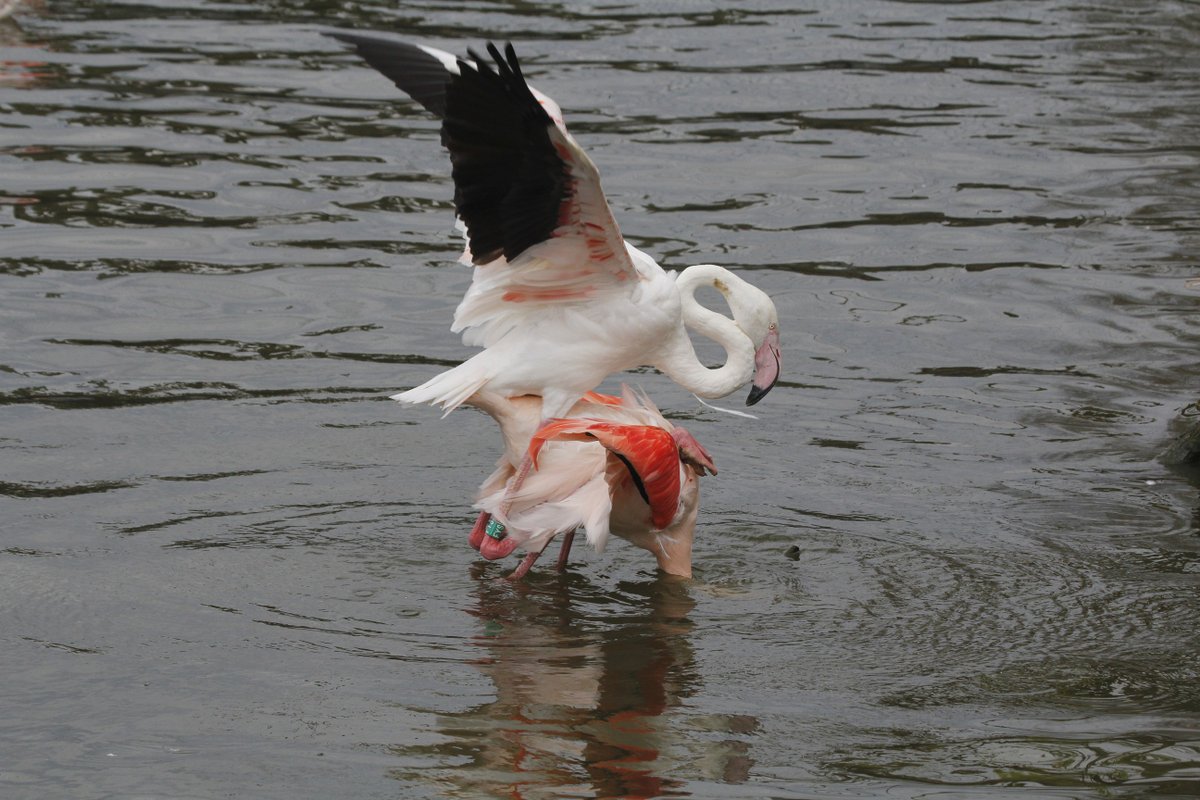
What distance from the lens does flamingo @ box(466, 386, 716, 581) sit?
21.4ft

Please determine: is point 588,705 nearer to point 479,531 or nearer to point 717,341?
point 479,531

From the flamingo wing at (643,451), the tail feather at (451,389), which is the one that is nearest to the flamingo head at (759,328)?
the flamingo wing at (643,451)

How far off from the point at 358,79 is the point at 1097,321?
294 inches

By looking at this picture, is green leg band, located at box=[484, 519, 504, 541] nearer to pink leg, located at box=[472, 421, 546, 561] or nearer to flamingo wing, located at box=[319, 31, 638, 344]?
pink leg, located at box=[472, 421, 546, 561]

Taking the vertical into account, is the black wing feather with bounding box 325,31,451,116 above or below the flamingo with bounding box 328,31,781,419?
above

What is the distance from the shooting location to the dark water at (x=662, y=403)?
206 inches

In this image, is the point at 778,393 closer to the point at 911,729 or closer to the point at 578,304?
the point at 578,304

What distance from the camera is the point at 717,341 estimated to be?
274 inches

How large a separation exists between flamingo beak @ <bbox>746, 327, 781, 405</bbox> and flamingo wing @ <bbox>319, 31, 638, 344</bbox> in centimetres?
66

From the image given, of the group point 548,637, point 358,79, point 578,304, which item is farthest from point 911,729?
point 358,79

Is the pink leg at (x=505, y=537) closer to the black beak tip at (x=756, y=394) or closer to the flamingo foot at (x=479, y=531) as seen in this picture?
the flamingo foot at (x=479, y=531)

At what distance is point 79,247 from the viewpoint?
34.9 feet

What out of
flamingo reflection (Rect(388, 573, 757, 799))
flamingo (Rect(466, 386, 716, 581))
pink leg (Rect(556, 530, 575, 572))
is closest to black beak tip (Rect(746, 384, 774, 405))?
flamingo (Rect(466, 386, 716, 581))

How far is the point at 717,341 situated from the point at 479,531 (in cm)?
124
